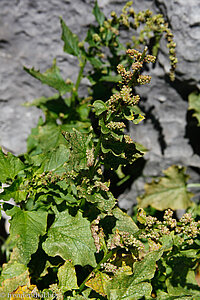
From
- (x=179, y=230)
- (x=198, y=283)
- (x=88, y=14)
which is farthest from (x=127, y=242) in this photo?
(x=88, y=14)

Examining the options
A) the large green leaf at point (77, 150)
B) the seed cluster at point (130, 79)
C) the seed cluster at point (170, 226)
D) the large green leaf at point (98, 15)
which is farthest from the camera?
the large green leaf at point (98, 15)

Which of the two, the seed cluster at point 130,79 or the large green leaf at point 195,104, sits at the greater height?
the seed cluster at point 130,79

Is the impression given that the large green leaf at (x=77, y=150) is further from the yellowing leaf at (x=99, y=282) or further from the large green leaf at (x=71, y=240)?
the yellowing leaf at (x=99, y=282)

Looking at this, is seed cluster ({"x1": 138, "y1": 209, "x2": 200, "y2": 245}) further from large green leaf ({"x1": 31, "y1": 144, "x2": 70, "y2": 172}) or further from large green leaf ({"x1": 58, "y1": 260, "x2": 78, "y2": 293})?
large green leaf ({"x1": 31, "y1": 144, "x2": 70, "y2": 172})

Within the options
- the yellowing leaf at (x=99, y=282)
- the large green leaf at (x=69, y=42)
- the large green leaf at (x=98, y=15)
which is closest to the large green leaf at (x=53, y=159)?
the yellowing leaf at (x=99, y=282)

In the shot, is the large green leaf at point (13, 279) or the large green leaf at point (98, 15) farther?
the large green leaf at point (98, 15)

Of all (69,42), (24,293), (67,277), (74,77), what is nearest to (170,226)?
(67,277)

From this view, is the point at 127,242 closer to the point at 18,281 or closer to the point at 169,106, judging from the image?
the point at 18,281
